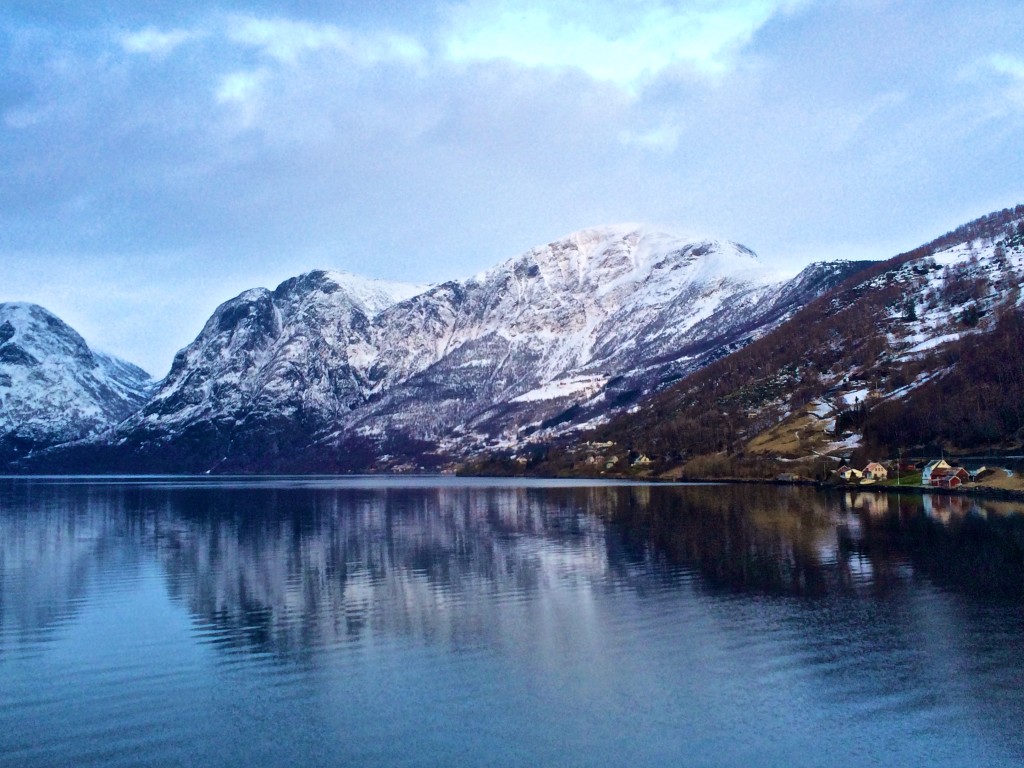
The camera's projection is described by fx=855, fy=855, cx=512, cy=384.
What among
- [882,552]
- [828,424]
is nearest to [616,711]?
[882,552]

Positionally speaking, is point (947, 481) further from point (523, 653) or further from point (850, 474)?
point (523, 653)

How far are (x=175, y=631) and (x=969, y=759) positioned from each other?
3078cm

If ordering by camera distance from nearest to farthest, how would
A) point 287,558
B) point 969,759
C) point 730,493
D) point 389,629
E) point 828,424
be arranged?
point 969,759 → point 389,629 → point 287,558 → point 730,493 → point 828,424

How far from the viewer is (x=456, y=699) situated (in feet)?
88.9

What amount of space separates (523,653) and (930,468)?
11096 cm

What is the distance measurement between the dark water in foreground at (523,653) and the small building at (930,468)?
59.4m

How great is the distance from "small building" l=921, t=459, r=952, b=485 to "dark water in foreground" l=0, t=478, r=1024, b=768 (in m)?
59.4

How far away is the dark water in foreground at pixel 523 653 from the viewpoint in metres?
23.4

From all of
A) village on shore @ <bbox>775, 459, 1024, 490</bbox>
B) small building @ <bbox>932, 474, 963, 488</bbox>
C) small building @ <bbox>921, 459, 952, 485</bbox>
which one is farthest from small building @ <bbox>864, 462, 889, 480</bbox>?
small building @ <bbox>932, 474, 963, 488</bbox>

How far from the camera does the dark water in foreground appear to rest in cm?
2339

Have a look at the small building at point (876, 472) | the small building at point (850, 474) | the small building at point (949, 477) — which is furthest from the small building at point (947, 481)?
the small building at point (850, 474)

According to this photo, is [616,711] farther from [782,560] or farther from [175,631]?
[782,560]

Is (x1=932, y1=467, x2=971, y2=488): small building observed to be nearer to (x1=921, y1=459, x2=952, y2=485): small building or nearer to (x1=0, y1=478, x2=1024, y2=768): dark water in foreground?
(x1=921, y1=459, x2=952, y2=485): small building

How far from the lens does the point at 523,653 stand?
3275cm
